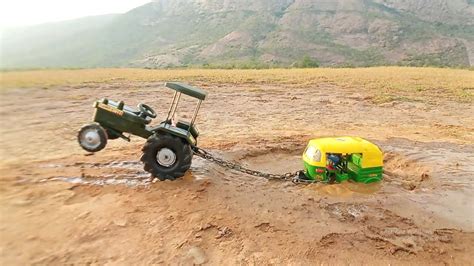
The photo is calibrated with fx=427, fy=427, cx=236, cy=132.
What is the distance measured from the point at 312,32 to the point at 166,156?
98.0 metres

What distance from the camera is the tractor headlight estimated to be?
7.01 meters

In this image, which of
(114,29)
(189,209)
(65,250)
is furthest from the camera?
(114,29)

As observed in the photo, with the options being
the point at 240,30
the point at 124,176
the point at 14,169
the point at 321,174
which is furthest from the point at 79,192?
the point at 240,30

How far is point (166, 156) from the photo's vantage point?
251 inches

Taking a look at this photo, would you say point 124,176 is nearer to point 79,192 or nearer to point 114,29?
point 79,192

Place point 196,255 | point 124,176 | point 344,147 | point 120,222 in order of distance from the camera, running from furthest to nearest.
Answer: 1. point 344,147
2. point 124,176
3. point 120,222
4. point 196,255

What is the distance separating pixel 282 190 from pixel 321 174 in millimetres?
756

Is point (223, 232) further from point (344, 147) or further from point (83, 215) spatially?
point (344, 147)

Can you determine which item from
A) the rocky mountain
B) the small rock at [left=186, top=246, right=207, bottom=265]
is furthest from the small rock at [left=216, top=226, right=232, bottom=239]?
the rocky mountain

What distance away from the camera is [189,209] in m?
5.64

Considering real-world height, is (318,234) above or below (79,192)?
above

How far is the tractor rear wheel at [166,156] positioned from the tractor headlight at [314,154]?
2.05 m

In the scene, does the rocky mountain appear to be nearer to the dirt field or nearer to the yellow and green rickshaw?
the dirt field

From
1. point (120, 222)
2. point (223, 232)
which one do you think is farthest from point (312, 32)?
point (120, 222)
